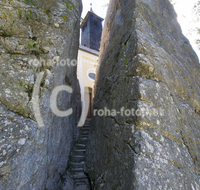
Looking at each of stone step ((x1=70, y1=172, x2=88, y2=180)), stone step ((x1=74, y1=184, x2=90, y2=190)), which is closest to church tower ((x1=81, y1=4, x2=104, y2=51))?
stone step ((x1=70, y1=172, x2=88, y2=180))

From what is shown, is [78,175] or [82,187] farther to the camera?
[78,175]

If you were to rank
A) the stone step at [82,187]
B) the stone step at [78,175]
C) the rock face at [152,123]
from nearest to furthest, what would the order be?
1. the rock face at [152,123]
2. the stone step at [82,187]
3. the stone step at [78,175]

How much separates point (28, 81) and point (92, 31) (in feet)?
58.3

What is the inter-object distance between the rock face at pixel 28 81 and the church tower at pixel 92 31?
14.9 meters

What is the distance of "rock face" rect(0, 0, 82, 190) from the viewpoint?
1.19 m

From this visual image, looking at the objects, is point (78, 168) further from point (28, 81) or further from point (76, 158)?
point (28, 81)

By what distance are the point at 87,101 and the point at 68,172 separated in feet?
26.0

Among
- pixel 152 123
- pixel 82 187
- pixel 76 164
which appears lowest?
pixel 82 187

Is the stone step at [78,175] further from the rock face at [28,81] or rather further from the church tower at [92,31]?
the church tower at [92,31]

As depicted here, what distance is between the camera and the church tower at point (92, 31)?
1670cm

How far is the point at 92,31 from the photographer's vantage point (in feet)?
57.3

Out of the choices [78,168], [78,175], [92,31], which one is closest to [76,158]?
[78,168]

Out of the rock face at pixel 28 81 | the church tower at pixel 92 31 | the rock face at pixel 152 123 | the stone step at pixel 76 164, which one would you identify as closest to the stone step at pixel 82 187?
the stone step at pixel 76 164

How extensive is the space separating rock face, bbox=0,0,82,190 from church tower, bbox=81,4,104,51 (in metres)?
14.9
